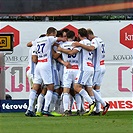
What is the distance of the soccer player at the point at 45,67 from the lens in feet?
50.1

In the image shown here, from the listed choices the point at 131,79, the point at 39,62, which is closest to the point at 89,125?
the point at 39,62

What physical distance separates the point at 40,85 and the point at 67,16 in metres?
7.05

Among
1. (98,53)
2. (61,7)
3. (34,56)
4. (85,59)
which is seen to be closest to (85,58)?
(85,59)

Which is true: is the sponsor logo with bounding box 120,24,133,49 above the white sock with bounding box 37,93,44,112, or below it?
above

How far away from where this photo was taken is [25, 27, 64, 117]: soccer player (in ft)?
50.1

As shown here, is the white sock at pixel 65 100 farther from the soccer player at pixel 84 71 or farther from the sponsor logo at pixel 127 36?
the sponsor logo at pixel 127 36

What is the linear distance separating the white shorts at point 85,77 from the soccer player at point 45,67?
1.92 ft

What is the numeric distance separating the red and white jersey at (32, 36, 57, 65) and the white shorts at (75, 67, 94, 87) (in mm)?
735

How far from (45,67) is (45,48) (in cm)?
42

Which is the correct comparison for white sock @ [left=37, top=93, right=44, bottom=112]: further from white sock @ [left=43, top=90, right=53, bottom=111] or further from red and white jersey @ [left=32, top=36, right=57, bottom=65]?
red and white jersey @ [left=32, top=36, right=57, bottom=65]

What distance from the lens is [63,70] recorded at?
16.1 meters

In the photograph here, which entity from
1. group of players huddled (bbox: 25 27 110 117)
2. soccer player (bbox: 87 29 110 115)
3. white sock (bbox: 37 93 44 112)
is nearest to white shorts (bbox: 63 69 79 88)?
group of players huddled (bbox: 25 27 110 117)

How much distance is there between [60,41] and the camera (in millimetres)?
15562

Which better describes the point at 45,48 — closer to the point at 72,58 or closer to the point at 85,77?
the point at 72,58
